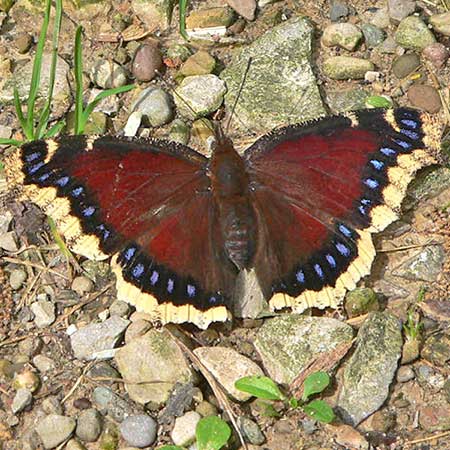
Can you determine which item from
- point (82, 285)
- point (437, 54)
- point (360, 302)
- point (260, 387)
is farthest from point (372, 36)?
point (260, 387)

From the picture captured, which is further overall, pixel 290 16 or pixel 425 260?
pixel 290 16

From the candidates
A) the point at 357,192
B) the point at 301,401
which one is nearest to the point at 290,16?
the point at 357,192

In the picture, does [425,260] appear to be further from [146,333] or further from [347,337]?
[146,333]

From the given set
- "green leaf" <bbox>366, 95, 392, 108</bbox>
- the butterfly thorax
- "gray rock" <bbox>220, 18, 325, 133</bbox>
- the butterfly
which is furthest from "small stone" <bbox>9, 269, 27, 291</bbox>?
"green leaf" <bbox>366, 95, 392, 108</bbox>

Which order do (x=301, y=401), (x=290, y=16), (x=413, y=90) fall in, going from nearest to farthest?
(x=301, y=401), (x=413, y=90), (x=290, y=16)

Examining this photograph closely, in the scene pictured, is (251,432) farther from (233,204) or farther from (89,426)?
(233,204)

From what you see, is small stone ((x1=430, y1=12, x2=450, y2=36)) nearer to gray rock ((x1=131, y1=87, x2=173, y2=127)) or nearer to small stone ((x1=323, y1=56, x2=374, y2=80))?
small stone ((x1=323, y1=56, x2=374, y2=80))

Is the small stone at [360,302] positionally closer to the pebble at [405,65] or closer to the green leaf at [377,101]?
the green leaf at [377,101]
